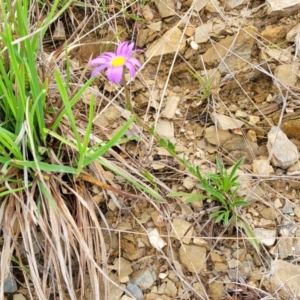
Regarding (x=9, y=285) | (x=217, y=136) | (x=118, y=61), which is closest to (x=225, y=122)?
(x=217, y=136)

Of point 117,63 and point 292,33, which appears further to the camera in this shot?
point 292,33

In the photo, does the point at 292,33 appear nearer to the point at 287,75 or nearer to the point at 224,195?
the point at 287,75

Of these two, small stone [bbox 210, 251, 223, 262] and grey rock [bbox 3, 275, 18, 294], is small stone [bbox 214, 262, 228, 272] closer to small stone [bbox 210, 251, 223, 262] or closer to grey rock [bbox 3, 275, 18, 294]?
small stone [bbox 210, 251, 223, 262]

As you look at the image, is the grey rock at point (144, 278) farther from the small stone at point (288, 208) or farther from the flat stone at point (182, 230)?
the small stone at point (288, 208)

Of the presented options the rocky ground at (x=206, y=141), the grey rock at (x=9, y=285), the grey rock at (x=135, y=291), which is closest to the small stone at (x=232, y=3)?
the rocky ground at (x=206, y=141)

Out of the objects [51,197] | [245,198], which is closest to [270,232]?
[245,198]

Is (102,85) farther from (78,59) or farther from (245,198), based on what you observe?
(245,198)

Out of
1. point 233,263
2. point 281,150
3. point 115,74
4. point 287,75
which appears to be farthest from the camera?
point 287,75
